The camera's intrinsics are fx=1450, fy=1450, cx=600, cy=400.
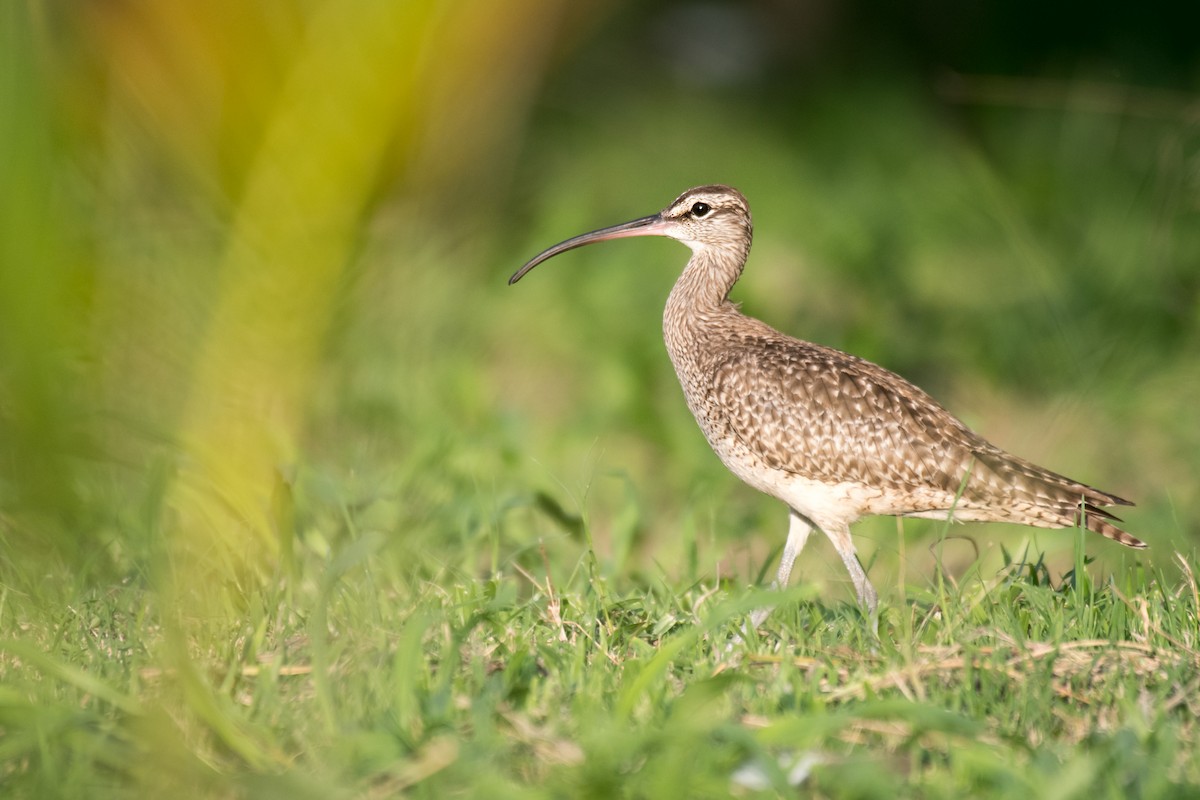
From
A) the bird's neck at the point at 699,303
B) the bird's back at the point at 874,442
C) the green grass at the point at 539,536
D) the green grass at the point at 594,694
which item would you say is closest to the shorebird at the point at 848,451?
the bird's back at the point at 874,442

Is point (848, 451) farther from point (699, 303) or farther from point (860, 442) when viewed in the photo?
point (699, 303)

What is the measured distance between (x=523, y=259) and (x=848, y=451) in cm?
554

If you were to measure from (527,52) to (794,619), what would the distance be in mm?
2406

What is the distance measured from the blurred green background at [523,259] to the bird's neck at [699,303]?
79cm

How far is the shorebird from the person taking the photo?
237 inches

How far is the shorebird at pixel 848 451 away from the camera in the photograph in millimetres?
6012

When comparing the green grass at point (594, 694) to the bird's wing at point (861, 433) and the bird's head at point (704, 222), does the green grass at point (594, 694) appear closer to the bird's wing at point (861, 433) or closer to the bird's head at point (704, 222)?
the bird's wing at point (861, 433)

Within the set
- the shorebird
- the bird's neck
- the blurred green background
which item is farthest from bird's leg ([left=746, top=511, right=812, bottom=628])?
the bird's neck

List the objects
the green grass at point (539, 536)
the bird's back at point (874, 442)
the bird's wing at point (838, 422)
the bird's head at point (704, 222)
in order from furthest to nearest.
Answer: the bird's head at point (704, 222)
the bird's wing at point (838, 422)
the bird's back at point (874, 442)
the green grass at point (539, 536)

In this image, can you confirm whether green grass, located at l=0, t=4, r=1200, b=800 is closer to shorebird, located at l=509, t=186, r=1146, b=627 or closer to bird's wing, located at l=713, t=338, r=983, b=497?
shorebird, located at l=509, t=186, r=1146, b=627

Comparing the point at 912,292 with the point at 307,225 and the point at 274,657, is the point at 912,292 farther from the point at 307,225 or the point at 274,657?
the point at 307,225

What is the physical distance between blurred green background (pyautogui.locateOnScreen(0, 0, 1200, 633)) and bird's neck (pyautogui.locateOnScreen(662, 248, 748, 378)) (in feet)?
2.60

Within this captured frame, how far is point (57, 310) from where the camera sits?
1.87m

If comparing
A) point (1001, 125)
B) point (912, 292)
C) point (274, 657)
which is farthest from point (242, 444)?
point (1001, 125)
